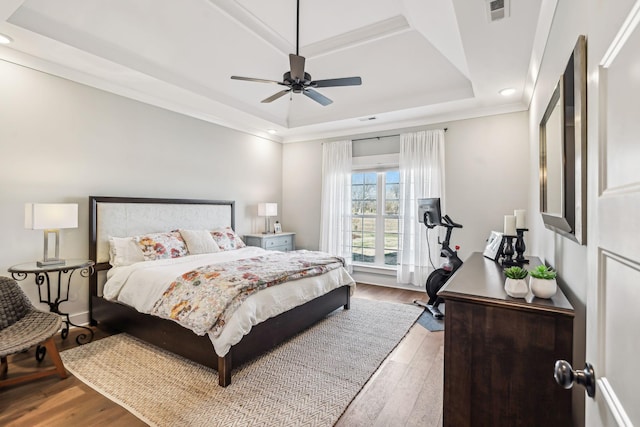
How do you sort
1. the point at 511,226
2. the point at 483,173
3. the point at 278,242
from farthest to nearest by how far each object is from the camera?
the point at 278,242 → the point at 483,173 → the point at 511,226

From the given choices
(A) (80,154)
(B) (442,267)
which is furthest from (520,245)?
(A) (80,154)

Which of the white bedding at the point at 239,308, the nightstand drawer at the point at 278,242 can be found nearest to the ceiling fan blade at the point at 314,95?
the white bedding at the point at 239,308

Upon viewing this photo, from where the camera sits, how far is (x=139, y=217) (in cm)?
381

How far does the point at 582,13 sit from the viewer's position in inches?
55.8

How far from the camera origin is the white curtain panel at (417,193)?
4.62 metres

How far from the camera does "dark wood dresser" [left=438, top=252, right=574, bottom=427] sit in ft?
4.40

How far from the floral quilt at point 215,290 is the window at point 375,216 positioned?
2344 mm

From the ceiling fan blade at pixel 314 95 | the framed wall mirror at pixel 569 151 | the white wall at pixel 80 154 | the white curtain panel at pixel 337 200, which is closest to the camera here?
the framed wall mirror at pixel 569 151

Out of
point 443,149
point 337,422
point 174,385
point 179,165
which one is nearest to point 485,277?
point 337,422

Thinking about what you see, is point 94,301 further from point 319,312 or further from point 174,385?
point 319,312

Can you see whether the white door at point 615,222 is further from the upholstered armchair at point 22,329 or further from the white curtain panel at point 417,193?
the white curtain panel at point 417,193

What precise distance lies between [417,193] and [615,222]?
4.28 meters

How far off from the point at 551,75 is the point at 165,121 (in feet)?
13.8

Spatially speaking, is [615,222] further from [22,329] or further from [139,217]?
[139,217]
